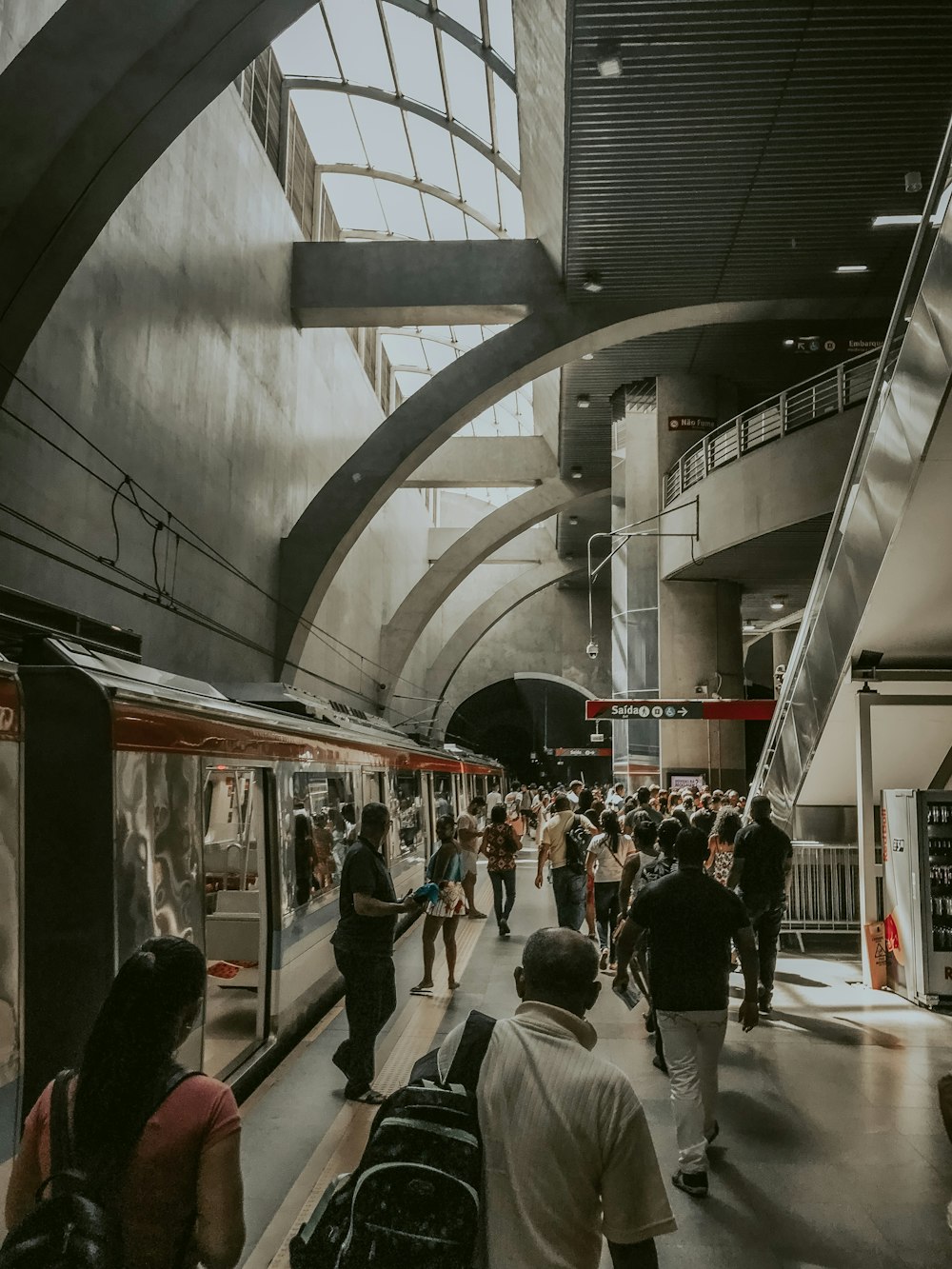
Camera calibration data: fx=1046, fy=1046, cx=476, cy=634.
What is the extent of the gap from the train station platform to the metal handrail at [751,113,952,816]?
349cm

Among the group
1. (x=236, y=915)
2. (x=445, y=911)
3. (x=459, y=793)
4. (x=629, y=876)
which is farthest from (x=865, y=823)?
(x=459, y=793)

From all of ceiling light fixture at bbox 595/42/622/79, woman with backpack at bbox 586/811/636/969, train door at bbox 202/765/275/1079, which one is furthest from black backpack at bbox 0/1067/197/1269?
ceiling light fixture at bbox 595/42/622/79

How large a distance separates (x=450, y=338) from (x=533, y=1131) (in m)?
34.2

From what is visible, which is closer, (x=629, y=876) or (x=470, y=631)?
(x=629, y=876)

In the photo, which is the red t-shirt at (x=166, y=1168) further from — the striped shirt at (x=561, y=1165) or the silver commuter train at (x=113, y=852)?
the silver commuter train at (x=113, y=852)

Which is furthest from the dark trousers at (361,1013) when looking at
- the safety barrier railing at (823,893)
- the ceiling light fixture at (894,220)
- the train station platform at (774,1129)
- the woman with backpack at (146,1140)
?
the ceiling light fixture at (894,220)

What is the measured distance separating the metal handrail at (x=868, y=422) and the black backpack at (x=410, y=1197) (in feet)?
23.8

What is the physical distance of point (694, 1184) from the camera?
4.68 m

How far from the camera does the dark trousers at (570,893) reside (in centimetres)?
1054

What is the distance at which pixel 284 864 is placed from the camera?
26.7 ft

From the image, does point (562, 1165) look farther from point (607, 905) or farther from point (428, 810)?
point (428, 810)

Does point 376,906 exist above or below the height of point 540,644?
below

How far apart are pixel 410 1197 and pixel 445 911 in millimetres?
7323

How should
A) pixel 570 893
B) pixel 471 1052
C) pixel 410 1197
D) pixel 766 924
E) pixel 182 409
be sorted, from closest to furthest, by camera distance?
pixel 410 1197 → pixel 471 1052 → pixel 766 924 → pixel 570 893 → pixel 182 409
